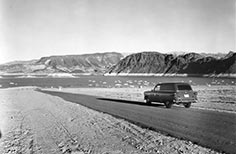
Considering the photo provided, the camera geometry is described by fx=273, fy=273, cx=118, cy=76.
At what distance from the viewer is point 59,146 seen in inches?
310

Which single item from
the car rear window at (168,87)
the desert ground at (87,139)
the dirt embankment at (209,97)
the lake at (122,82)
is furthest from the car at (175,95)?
the lake at (122,82)

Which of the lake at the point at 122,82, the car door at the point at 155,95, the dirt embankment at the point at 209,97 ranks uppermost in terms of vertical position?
the car door at the point at 155,95

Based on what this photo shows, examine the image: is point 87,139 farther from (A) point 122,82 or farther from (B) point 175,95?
(A) point 122,82

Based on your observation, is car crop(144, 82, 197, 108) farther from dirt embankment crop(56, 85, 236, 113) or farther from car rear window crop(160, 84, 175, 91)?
dirt embankment crop(56, 85, 236, 113)

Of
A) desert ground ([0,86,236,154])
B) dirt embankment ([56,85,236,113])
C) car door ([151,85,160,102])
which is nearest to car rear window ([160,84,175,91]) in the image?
car door ([151,85,160,102])

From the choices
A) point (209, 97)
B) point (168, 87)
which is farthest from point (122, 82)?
point (168, 87)

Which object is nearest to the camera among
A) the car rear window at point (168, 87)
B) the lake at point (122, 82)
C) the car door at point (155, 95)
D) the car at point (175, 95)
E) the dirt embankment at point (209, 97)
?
the car at point (175, 95)

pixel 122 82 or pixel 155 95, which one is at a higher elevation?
pixel 155 95

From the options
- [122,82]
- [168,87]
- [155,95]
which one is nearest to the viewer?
[168,87]

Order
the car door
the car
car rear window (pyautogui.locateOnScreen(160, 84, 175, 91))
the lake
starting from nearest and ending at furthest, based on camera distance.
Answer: the car < car rear window (pyautogui.locateOnScreen(160, 84, 175, 91)) < the car door < the lake

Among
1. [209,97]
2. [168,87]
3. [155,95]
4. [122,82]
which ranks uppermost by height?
[168,87]

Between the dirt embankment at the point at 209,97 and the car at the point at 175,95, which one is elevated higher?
the car at the point at 175,95

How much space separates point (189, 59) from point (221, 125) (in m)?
65.1

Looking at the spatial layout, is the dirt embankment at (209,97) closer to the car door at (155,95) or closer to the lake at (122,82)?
the car door at (155,95)
